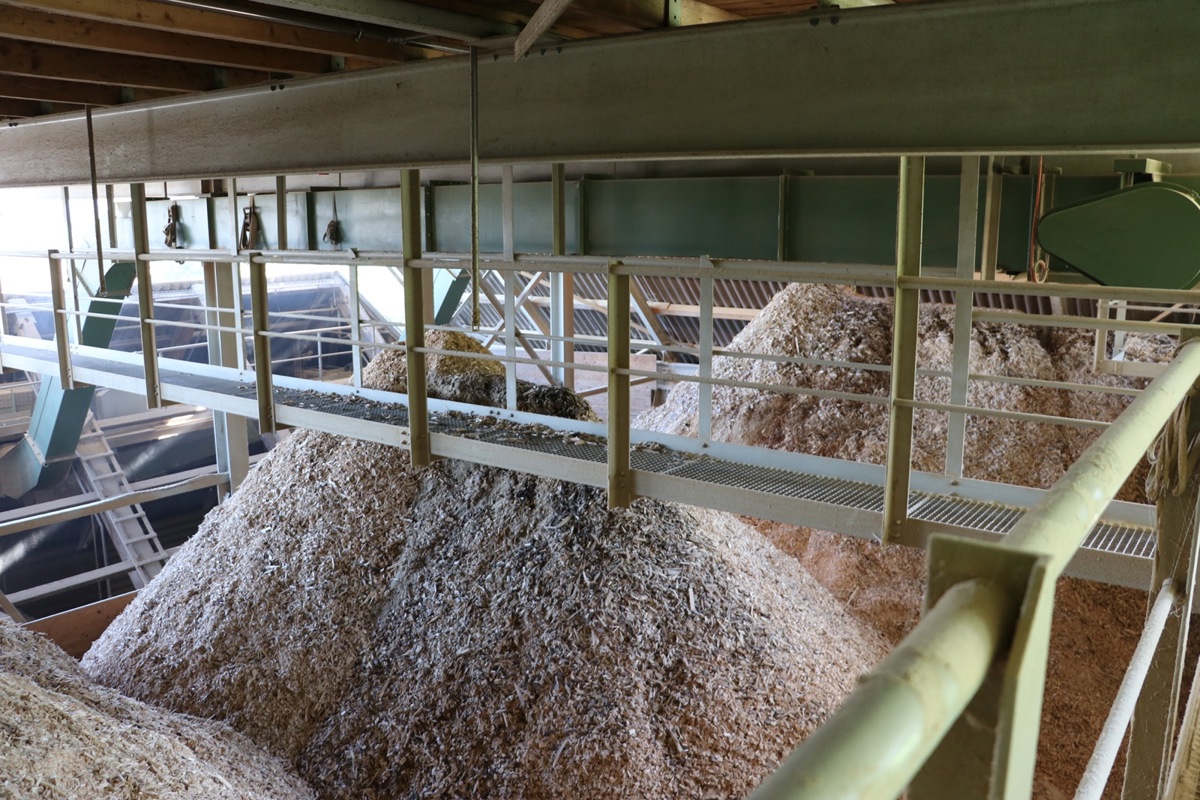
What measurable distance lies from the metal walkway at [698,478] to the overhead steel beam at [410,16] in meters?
2.01

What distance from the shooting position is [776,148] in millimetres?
3623

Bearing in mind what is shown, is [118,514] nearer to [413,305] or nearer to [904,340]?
[413,305]

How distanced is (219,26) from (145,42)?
0.63 meters

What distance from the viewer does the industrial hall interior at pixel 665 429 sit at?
2797 mm

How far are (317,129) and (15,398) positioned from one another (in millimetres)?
13228

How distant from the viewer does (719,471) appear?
4.52m

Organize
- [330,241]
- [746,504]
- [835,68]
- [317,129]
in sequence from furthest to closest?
[330,241]
[317,129]
[746,504]
[835,68]

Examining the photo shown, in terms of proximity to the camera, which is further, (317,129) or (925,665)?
(317,129)

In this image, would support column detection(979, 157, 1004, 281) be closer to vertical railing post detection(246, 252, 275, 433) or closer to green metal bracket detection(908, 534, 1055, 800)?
vertical railing post detection(246, 252, 275, 433)

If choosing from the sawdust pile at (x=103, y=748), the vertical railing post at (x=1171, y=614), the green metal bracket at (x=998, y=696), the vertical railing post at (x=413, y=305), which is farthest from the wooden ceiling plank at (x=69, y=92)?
the green metal bracket at (x=998, y=696)

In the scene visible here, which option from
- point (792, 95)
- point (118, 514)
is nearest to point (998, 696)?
point (792, 95)

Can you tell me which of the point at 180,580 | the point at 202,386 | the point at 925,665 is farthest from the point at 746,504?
the point at 180,580

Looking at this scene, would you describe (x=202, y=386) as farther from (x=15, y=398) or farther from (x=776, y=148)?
(x=15, y=398)

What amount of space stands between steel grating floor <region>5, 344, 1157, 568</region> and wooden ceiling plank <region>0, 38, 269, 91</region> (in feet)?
6.72
